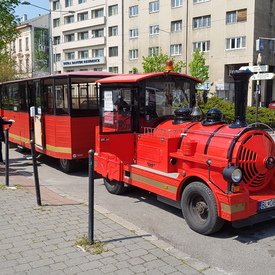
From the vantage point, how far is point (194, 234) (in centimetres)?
513

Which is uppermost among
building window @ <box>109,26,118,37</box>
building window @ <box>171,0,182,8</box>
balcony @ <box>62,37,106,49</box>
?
building window @ <box>171,0,182,8</box>

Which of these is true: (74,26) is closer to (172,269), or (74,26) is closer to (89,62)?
(89,62)

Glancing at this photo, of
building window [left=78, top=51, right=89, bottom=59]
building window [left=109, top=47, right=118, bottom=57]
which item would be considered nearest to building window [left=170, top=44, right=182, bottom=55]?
building window [left=109, top=47, right=118, bottom=57]

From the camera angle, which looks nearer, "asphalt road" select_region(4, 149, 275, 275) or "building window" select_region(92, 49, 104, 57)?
"asphalt road" select_region(4, 149, 275, 275)

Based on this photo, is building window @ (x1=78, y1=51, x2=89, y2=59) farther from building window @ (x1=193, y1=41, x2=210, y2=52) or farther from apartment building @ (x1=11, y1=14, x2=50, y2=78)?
building window @ (x1=193, y1=41, x2=210, y2=52)

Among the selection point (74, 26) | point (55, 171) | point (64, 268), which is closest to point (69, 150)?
point (55, 171)

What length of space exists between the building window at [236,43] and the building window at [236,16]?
68.7 inches

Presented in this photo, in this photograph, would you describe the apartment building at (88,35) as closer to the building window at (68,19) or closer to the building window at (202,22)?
the building window at (68,19)

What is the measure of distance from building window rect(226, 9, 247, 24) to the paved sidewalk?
34.1 m

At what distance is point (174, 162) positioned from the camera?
5.88 meters

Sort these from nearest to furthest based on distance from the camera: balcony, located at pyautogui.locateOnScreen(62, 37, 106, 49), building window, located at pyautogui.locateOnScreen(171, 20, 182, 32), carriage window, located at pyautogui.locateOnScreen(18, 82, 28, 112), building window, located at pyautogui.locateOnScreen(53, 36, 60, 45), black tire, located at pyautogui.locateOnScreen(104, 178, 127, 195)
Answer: black tire, located at pyautogui.locateOnScreen(104, 178, 127, 195), carriage window, located at pyautogui.locateOnScreen(18, 82, 28, 112), building window, located at pyautogui.locateOnScreen(171, 20, 182, 32), balcony, located at pyautogui.locateOnScreen(62, 37, 106, 49), building window, located at pyautogui.locateOnScreen(53, 36, 60, 45)

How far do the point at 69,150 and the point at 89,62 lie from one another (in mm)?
45073

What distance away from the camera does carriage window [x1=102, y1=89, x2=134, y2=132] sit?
6.72m

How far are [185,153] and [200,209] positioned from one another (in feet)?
2.88
